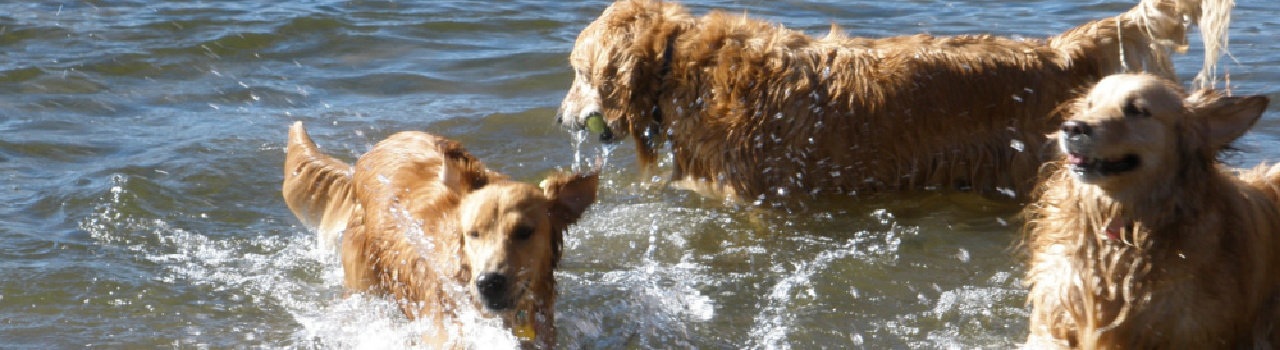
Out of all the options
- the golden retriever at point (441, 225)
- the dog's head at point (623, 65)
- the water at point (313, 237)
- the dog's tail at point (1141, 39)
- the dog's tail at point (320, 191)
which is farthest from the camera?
the dog's head at point (623, 65)

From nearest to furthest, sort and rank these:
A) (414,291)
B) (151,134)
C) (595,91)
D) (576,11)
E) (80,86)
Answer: (414,291) → (595,91) → (151,134) → (80,86) → (576,11)

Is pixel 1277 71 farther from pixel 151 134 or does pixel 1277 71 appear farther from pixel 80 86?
pixel 80 86

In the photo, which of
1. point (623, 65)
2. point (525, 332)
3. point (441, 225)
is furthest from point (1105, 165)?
point (623, 65)

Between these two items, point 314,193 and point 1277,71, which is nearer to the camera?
point 314,193

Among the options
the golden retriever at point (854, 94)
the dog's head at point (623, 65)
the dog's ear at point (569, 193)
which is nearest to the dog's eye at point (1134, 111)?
the dog's ear at point (569, 193)

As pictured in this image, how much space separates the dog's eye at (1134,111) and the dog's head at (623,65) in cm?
315

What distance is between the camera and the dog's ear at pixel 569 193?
472 centimetres

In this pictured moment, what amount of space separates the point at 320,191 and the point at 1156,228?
12.9 feet

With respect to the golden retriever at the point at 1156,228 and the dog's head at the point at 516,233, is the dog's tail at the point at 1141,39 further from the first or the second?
the dog's head at the point at 516,233

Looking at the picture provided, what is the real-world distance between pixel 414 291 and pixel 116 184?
121 inches

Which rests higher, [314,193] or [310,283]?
[314,193]

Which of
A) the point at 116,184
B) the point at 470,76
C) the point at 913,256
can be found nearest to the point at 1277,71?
the point at 913,256

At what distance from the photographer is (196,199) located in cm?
719

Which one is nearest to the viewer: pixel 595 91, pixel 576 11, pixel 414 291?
pixel 414 291
